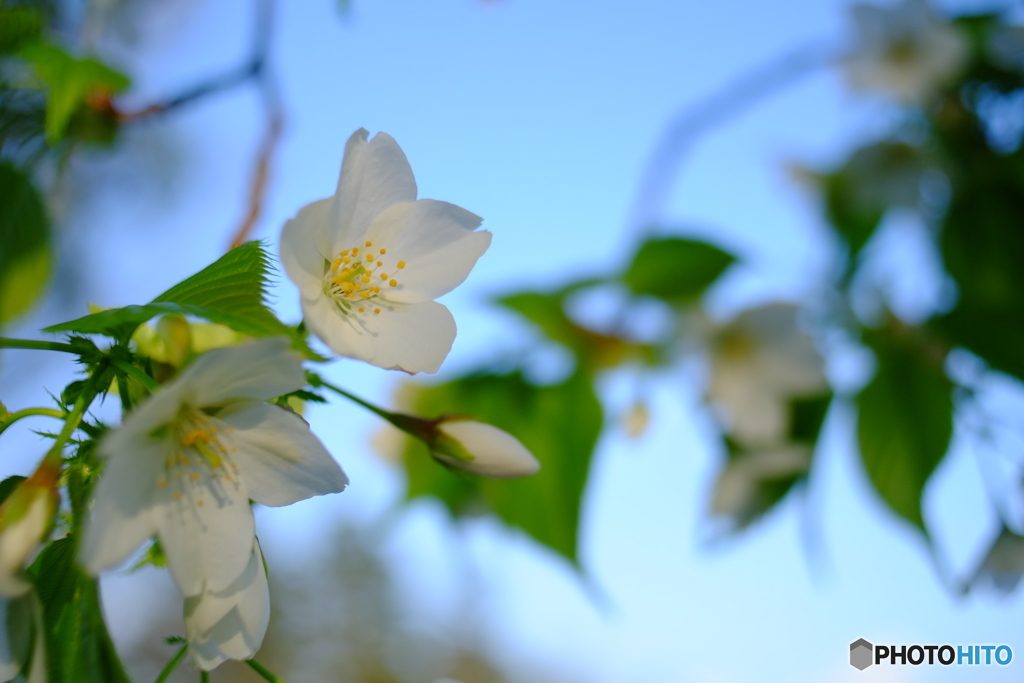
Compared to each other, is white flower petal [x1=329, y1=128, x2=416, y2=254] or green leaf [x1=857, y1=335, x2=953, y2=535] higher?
white flower petal [x1=329, y1=128, x2=416, y2=254]

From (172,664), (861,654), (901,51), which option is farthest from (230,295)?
(901,51)

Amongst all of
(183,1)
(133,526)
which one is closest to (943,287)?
(133,526)

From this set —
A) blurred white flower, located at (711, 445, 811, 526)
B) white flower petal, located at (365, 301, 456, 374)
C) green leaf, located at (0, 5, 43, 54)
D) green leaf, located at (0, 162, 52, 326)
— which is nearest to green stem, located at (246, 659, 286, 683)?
white flower petal, located at (365, 301, 456, 374)

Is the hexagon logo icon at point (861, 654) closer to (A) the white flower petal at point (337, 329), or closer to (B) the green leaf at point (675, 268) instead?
(B) the green leaf at point (675, 268)

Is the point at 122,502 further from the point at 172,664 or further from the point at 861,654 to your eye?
the point at 861,654

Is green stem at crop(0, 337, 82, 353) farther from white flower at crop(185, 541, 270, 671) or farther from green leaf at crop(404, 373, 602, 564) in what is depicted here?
green leaf at crop(404, 373, 602, 564)

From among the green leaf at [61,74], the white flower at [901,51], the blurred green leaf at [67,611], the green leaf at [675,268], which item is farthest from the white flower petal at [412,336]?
the white flower at [901,51]
